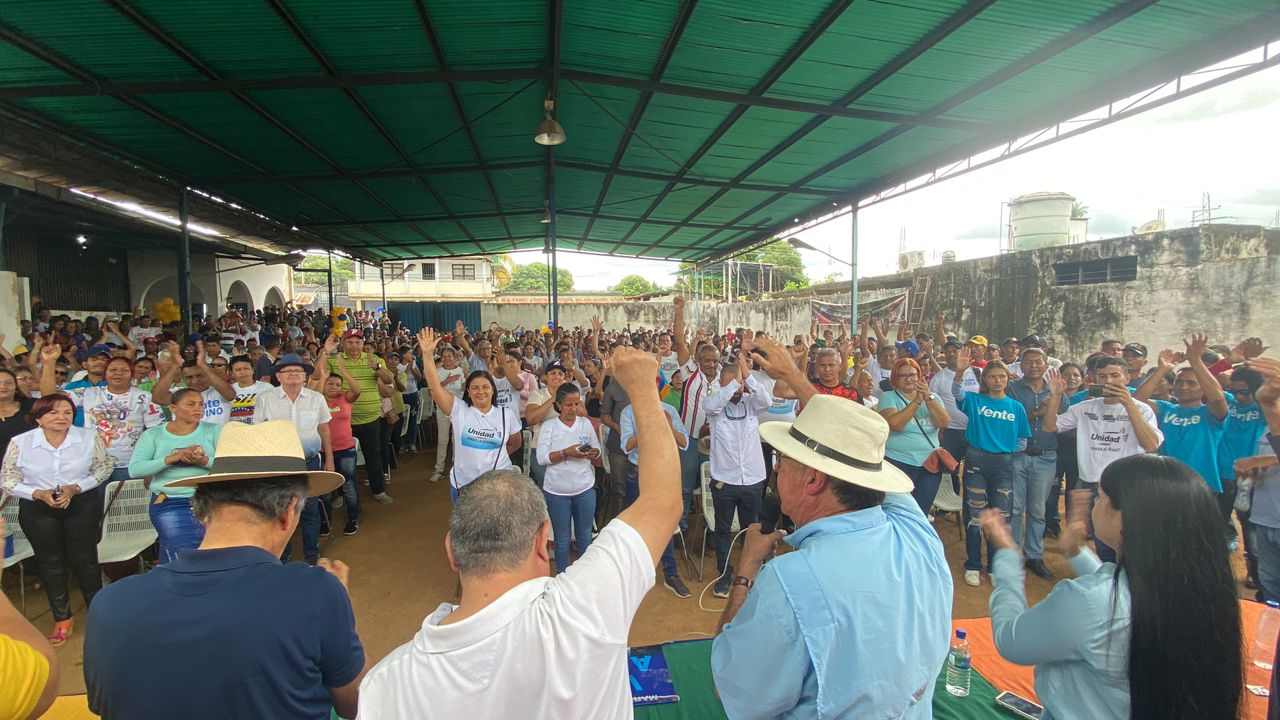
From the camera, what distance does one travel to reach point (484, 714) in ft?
3.42

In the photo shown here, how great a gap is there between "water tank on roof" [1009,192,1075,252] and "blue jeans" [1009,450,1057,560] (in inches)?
515

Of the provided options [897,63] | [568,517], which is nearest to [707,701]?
[568,517]

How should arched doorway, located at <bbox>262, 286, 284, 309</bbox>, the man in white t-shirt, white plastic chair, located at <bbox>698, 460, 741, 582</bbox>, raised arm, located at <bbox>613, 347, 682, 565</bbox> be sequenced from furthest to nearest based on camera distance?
arched doorway, located at <bbox>262, 286, 284, 309</bbox>
white plastic chair, located at <bbox>698, 460, 741, 582</bbox>
the man in white t-shirt
raised arm, located at <bbox>613, 347, 682, 565</bbox>

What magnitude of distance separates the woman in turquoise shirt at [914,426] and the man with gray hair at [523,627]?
143 inches

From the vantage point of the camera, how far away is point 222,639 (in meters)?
1.28

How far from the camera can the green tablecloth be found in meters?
2.44

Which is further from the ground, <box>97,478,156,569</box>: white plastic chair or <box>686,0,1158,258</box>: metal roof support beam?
<box>686,0,1158,258</box>: metal roof support beam

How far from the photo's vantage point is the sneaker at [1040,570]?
185 inches

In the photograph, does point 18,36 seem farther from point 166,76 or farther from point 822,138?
point 822,138

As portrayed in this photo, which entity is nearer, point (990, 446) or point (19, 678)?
point (19, 678)

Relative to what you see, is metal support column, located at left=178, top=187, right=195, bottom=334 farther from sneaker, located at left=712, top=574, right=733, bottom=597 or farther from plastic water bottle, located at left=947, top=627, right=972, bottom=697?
plastic water bottle, located at left=947, top=627, right=972, bottom=697

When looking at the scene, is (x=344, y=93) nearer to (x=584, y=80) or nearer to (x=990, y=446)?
(x=584, y=80)

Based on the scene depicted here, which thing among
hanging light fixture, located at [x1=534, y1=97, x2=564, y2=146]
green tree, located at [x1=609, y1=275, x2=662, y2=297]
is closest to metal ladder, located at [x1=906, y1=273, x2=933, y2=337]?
hanging light fixture, located at [x1=534, y1=97, x2=564, y2=146]

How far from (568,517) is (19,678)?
313cm
